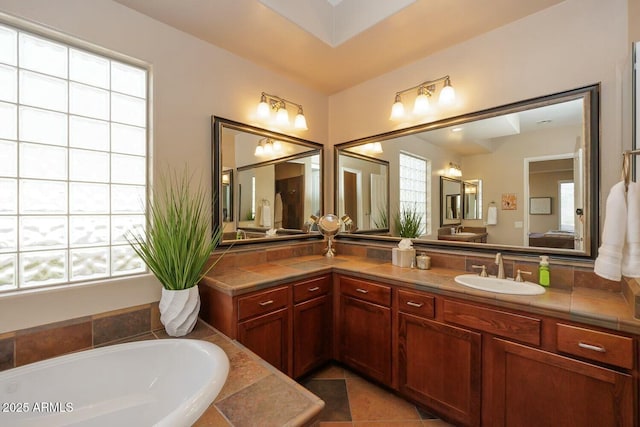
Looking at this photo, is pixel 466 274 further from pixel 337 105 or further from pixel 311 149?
pixel 337 105

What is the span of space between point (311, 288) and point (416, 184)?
1246 mm

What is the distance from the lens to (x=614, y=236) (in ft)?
3.78

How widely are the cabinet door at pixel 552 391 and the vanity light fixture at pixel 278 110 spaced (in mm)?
2155

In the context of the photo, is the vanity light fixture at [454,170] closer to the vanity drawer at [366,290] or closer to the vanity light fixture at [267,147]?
the vanity drawer at [366,290]

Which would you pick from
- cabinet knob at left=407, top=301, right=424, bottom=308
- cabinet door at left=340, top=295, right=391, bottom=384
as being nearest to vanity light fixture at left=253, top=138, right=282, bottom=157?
cabinet door at left=340, top=295, right=391, bottom=384

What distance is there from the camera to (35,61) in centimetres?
141

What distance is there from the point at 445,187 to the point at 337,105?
142 cm

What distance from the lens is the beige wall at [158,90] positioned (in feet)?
4.50

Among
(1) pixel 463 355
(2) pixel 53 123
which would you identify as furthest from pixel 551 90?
(2) pixel 53 123

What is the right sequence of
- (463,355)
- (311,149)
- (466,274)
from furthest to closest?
1. (311,149)
2. (466,274)
3. (463,355)

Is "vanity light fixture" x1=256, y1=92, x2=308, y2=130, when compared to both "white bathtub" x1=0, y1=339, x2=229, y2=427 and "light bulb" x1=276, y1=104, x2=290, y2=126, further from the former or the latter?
"white bathtub" x1=0, y1=339, x2=229, y2=427

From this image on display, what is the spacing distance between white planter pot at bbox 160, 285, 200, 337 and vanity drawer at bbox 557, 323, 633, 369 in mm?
1870

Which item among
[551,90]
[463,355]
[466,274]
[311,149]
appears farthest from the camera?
[311,149]

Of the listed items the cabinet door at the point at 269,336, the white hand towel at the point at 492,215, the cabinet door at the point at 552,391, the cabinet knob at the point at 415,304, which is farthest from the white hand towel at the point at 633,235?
the cabinet door at the point at 269,336
